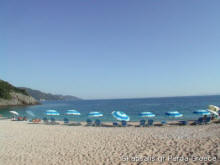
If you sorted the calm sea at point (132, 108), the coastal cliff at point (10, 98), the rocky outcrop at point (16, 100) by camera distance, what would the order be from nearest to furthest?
the calm sea at point (132, 108) → the rocky outcrop at point (16, 100) → the coastal cliff at point (10, 98)

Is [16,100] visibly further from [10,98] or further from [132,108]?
[132,108]

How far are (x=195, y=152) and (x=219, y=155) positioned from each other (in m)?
0.89

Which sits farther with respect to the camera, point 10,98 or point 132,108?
point 10,98

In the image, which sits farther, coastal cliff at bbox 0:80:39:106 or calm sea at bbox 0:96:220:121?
coastal cliff at bbox 0:80:39:106

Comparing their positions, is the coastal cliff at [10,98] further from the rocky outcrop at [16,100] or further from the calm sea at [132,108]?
the calm sea at [132,108]

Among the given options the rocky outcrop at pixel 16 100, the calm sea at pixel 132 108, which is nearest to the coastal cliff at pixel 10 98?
Answer: the rocky outcrop at pixel 16 100

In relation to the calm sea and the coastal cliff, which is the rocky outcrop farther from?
the calm sea

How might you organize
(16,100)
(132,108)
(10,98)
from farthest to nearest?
(16,100), (10,98), (132,108)

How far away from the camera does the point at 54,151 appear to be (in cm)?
795

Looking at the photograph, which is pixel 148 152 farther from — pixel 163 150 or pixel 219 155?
pixel 219 155

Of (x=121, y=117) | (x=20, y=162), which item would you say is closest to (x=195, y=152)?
(x=20, y=162)

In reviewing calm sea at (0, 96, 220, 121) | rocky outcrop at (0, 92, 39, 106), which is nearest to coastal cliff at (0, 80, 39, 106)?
rocky outcrop at (0, 92, 39, 106)

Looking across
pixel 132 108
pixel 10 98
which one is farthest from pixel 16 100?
pixel 132 108

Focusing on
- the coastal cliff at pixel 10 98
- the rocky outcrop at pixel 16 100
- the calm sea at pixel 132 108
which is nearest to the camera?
the calm sea at pixel 132 108
